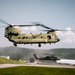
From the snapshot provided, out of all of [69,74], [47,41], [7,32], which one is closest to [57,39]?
[47,41]

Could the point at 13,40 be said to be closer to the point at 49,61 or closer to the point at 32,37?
the point at 32,37

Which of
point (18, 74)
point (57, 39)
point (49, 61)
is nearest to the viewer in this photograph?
point (18, 74)

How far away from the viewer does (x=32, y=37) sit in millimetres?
51188

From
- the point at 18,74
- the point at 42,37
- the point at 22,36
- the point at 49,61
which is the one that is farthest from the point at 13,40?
the point at 49,61

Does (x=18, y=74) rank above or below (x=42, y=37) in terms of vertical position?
below

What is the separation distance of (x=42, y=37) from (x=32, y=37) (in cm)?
289

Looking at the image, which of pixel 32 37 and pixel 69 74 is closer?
pixel 69 74

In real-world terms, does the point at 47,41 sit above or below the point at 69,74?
above

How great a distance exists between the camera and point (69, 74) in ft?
142

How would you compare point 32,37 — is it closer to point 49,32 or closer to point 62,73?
point 49,32

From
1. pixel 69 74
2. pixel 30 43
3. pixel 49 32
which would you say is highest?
pixel 49 32

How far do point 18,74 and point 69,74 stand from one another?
1231 centimetres

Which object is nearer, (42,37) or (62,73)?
(62,73)

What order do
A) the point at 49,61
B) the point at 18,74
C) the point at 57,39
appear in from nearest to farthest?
the point at 18,74
the point at 57,39
the point at 49,61
